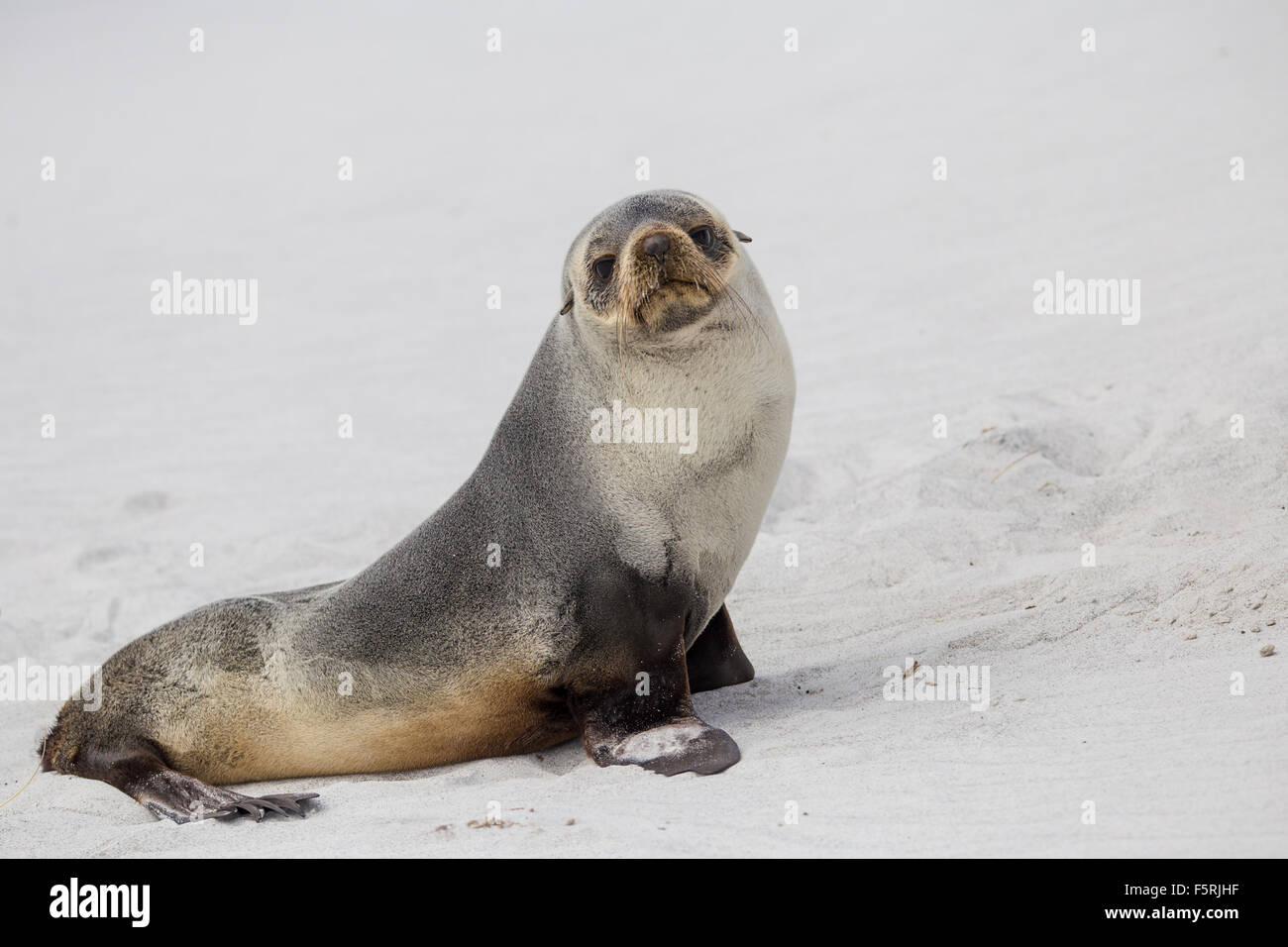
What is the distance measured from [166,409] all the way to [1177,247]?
29.0ft

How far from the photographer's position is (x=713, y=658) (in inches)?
217

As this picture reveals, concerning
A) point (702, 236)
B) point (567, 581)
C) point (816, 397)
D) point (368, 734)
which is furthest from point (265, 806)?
point (816, 397)

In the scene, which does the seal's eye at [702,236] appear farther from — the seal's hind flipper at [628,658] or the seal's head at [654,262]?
the seal's hind flipper at [628,658]

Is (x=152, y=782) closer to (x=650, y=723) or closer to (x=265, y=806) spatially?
(x=265, y=806)

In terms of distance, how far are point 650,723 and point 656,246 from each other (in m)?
1.66

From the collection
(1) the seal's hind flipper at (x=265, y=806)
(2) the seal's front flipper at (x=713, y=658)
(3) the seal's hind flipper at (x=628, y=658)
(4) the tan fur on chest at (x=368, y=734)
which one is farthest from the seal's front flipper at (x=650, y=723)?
(1) the seal's hind flipper at (x=265, y=806)

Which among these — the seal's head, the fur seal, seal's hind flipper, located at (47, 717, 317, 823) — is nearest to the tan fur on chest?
the fur seal

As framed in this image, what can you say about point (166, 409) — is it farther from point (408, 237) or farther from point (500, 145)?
point (500, 145)

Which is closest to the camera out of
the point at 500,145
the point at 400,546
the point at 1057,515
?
the point at 400,546

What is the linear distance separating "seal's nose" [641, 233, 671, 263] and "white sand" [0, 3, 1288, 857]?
5.64ft

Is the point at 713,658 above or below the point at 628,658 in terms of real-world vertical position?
below

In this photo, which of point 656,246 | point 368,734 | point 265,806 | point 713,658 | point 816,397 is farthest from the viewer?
point 816,397

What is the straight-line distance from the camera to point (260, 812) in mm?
4586

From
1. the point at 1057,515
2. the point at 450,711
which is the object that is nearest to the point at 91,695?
the point at 450,711
